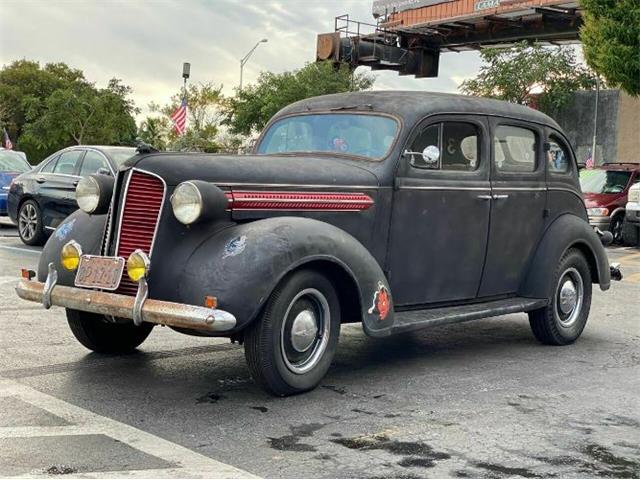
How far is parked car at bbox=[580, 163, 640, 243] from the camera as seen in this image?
19.3 m

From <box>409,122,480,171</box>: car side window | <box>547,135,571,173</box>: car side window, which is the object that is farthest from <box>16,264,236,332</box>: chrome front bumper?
<box>547,135,571,173</box>: car side window

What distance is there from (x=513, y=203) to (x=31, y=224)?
31.4 feet

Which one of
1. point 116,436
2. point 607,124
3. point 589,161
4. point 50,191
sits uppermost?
point 607,124

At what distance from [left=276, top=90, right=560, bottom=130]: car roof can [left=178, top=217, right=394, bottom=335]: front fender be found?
4.68 ft

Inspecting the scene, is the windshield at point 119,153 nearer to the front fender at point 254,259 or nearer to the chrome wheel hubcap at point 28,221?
the chrome wheel hubcap at point 28,221

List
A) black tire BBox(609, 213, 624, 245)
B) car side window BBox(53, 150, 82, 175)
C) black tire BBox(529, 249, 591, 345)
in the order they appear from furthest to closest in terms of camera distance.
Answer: black tire BBox(609, 213, 624, 245) < car side window BBox(53, 150, 82, 175) < black tire BBox(529, 249, 591, 345)

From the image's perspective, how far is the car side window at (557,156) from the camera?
785 cm

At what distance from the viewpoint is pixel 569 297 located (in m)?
7.82

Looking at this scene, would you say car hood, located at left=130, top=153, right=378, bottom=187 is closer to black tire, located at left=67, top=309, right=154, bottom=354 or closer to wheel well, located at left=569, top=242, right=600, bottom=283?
black tire, located at left=67, top=309, right=154, bottom=354

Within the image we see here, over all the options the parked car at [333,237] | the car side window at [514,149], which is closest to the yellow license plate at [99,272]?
the parked car at [333,237]

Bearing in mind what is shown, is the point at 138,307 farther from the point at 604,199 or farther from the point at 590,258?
the point at 604,199

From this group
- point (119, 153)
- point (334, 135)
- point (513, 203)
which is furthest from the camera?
point (119, 153)

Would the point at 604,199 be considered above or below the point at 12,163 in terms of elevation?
below

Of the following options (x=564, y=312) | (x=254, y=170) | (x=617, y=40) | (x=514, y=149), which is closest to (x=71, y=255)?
(x=254, y=170)
